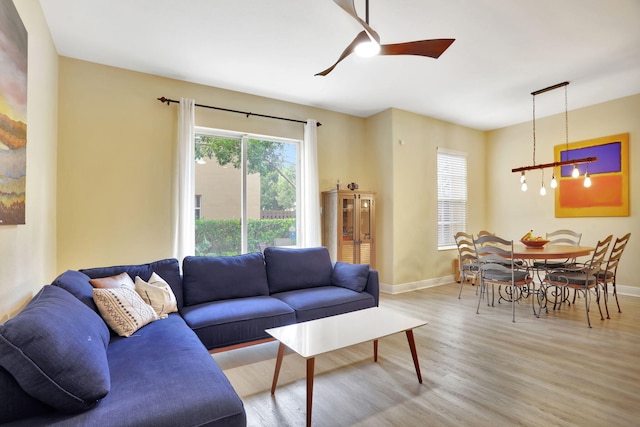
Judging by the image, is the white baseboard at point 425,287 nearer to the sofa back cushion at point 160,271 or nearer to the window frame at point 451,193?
the window frame at point 451,193

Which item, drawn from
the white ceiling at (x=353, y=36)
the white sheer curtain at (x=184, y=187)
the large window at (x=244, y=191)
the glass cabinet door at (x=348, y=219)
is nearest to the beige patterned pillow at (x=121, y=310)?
the white sheer curtain at (x=184, y=187)

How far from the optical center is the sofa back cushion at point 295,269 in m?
3.51

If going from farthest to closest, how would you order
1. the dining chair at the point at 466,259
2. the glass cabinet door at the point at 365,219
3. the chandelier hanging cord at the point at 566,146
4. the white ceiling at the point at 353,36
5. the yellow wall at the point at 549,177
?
the glass cabinet door at the point at 365,219
the yellow wall at the point at 549,177
the dining chair at the point at 466,259
the chandelier hanging cord at the point at 566,146
the white ceiling at the point at 353,36

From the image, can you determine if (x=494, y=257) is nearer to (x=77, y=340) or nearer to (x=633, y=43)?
(x=633, y=43)

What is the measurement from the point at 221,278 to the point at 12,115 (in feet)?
6.29

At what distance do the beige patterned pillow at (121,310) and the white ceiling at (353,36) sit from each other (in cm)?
229

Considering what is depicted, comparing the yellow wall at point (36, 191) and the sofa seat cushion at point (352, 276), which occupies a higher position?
the yellow wall at point (36, 191)

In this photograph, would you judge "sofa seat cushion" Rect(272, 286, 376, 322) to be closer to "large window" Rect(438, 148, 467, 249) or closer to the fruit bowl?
the fruit bowl

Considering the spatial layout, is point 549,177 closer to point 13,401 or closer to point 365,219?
point 365,219

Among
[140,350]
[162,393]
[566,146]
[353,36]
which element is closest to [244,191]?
[353,36]

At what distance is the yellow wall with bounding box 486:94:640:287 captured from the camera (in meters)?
4.84

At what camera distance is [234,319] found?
2.66m

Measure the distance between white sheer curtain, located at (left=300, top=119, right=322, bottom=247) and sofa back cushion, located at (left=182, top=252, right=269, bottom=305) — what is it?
1505 mm

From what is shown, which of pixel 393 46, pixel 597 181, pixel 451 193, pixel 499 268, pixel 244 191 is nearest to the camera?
pixel 393 46
